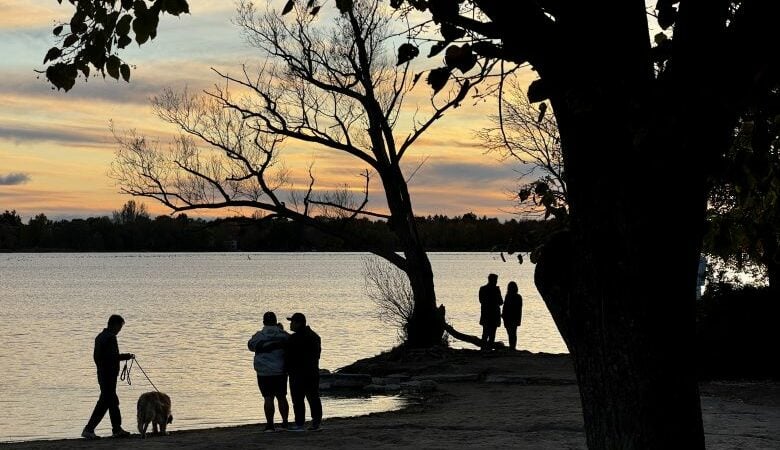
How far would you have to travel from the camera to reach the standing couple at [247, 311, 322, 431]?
50.8 feet

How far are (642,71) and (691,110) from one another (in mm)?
383

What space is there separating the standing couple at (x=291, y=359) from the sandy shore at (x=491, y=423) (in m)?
0.60

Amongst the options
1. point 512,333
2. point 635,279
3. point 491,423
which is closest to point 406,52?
point 635,279

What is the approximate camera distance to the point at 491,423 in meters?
16.5

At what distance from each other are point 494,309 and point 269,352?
11676 mm

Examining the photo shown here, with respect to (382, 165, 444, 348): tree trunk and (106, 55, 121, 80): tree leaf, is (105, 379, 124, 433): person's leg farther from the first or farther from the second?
(382, 165, 444, 348): tree trunk

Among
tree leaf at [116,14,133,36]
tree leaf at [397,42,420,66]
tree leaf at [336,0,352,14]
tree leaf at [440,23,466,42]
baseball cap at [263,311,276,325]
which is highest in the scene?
tree leaf at [336,0,352,14]

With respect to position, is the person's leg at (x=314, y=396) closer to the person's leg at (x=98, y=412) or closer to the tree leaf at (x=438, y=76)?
the person's leg at (x=98, y=412)

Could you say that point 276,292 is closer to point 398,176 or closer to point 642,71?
point 398,176

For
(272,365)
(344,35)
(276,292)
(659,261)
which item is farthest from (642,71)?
(276,292)

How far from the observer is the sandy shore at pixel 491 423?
14.4 m

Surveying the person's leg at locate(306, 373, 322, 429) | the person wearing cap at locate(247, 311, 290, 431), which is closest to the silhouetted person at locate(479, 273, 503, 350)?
the person's leg at locate(306, 373, 322, 429)

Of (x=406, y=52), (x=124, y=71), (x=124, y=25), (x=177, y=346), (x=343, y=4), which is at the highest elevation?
(x=343, y=4)

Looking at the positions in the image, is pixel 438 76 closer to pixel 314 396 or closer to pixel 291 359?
pixel 291 359
